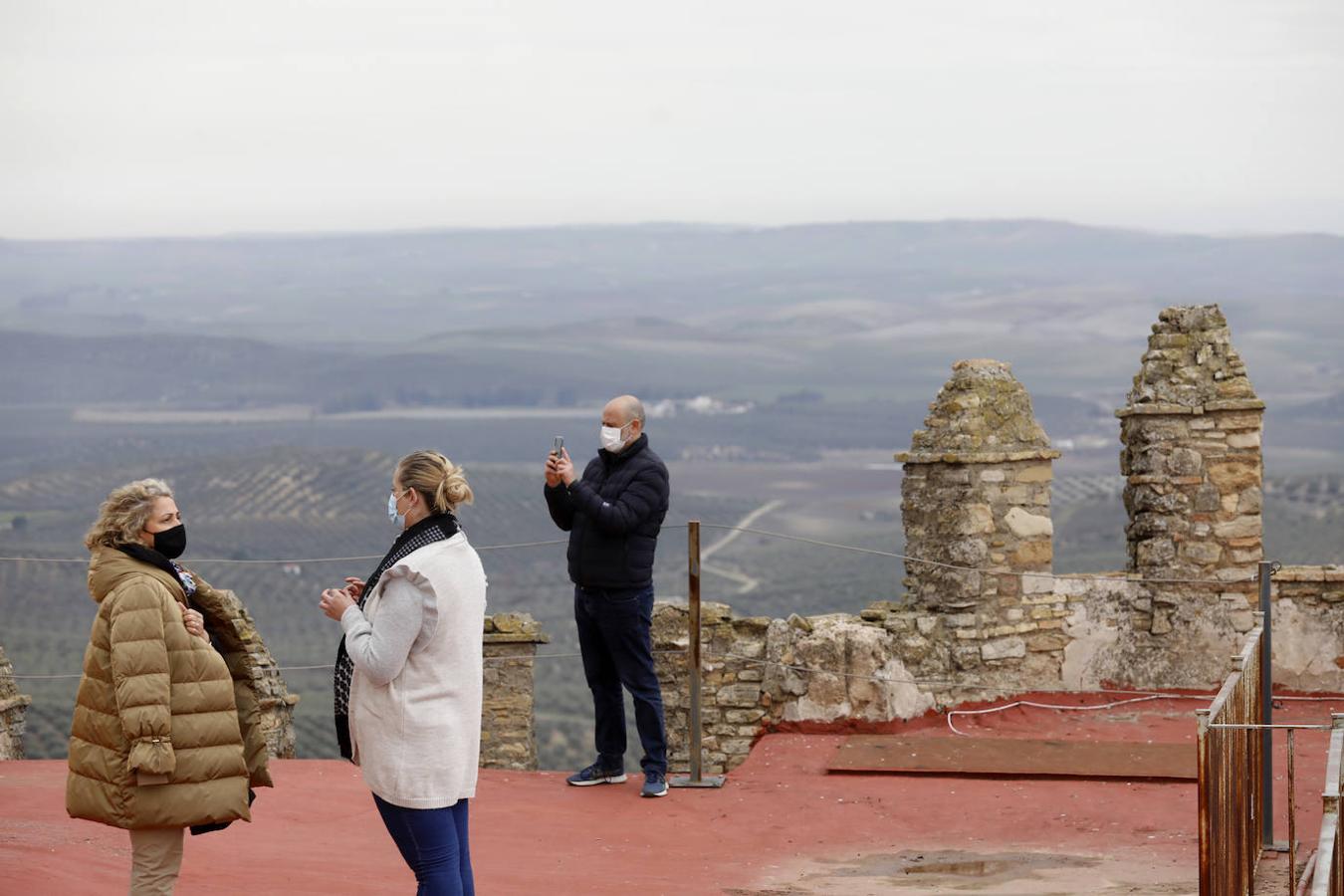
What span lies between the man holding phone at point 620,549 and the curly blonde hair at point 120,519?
10.7ft

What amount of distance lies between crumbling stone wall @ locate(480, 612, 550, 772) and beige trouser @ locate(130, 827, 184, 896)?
711 centimetres

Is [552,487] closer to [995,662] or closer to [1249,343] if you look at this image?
[995,662]

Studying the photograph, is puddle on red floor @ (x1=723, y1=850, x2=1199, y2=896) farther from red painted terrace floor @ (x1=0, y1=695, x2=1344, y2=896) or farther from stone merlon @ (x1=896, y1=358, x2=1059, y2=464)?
stone merlon @ (x1=896, y1=358, x2=1059, y2=464)

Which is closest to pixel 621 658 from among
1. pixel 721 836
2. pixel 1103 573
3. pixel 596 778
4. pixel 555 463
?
pixel 596 778

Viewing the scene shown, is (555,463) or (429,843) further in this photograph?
(555,463)

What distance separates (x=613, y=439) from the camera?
383 inches

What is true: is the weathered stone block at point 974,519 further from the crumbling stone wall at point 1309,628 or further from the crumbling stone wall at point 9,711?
the crumbling stone wall at point 9,711

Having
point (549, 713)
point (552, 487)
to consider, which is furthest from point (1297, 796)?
point (549, 713)

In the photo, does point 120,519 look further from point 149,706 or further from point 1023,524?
point 1023,524

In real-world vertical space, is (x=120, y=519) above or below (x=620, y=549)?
above

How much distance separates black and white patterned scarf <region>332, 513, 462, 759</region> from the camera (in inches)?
247

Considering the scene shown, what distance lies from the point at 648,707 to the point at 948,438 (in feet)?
11.6

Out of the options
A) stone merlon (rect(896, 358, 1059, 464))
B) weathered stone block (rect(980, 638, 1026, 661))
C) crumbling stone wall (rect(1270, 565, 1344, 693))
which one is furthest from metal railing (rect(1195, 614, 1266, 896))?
crumbling stone wall (rect(1270, 565, 1344, 693))

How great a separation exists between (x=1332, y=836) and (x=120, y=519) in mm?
4227
